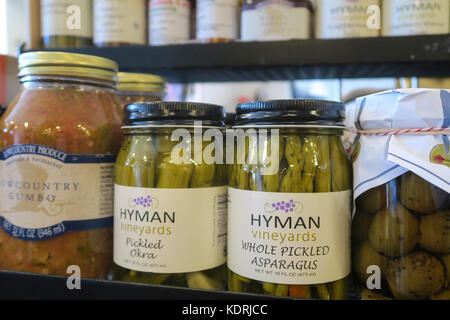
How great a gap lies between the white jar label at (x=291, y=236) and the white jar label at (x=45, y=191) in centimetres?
22

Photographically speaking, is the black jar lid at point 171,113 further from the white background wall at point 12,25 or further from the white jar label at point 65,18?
the white background wall at point 12,25

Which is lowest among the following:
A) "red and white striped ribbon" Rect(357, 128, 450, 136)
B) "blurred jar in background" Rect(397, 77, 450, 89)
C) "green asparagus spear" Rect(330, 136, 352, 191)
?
"green asparagus spear" Rect(330, 136, 352, 191)

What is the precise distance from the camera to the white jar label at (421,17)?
589mm

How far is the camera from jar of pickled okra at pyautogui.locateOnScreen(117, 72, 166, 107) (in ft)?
2.22

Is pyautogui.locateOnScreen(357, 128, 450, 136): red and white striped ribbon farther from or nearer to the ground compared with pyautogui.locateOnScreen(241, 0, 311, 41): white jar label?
nearer to the ground

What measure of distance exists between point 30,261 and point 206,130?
296 mm

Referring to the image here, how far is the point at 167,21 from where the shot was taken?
27.9 inches

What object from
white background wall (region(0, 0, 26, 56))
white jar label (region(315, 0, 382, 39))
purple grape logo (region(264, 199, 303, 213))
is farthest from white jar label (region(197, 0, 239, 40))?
white background wall (region(0, 0, 26, 56))

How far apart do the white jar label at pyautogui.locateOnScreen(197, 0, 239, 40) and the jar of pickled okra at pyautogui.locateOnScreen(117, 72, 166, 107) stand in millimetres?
122

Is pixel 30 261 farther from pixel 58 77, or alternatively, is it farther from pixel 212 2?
pixel 212 2

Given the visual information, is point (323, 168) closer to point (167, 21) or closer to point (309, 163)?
point (309, 163)

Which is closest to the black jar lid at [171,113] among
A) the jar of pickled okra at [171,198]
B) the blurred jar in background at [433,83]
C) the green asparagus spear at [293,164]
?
the jar of pickled okra at [171,198]

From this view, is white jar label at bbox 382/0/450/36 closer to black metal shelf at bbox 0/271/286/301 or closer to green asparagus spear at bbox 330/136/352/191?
green asparagus spear at bbox 330/136/352/191

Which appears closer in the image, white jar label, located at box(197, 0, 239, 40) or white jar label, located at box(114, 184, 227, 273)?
white jar label, located at box(114, 184, 227, 273)
